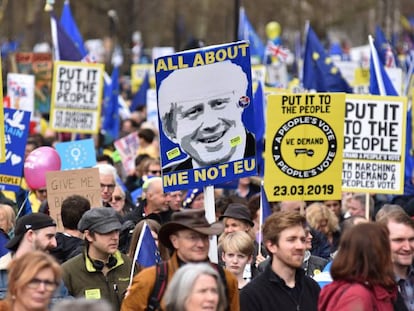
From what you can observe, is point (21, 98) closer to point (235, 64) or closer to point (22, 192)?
point (22, 192)

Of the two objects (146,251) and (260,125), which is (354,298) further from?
(260,125)

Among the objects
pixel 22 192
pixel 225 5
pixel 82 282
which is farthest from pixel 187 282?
pixel 225 5

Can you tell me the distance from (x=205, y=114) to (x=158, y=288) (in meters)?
2.23

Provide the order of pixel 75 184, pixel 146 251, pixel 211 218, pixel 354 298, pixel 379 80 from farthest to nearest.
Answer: pixel 379 80 → pixel 75 184 → pixel 146 251 → pixel 211 218 → pixel 354 298

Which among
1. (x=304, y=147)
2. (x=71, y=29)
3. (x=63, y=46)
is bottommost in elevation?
(x=304, y=147)

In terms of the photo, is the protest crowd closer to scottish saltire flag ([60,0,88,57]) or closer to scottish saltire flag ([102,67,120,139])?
scottish saltire flag ([60,0,88,57])

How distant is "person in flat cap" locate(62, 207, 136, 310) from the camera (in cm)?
1020

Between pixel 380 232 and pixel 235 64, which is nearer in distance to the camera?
pixel 380 232

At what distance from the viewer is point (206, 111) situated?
1038 centimetres

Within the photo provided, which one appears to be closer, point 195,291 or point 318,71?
point 195,291

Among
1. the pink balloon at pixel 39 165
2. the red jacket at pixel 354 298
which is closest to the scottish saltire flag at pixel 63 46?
the pink balloon at pixel 39 165

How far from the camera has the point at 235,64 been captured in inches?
417

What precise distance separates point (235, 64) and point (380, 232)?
281 cm

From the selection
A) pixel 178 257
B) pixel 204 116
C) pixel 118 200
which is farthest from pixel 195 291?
pixel 118 200
